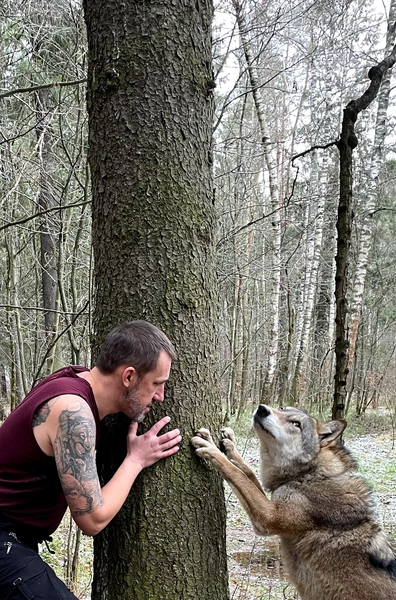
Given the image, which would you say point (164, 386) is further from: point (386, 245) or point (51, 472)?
point (386, 245)

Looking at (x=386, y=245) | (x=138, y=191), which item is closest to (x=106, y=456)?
(x=138, y=191)

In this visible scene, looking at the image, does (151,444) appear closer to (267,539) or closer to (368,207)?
(267,539)

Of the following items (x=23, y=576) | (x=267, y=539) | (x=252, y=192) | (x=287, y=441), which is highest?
(x=252, y=192)

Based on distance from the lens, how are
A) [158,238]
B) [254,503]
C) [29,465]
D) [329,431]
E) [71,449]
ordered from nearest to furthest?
[71,449] < [29,465] < [158,238] < [254,503] < [329,431]

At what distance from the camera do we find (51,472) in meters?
2.36

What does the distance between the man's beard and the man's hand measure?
0.06m

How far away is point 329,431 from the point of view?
3.61 m

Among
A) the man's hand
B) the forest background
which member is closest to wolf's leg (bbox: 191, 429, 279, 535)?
the man's hand

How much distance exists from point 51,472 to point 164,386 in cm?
67

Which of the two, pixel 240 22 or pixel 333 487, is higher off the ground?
pixel 240 22

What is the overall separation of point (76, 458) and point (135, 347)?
54 cm

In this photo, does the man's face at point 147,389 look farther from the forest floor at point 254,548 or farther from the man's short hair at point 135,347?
the forest floor at point 254,548

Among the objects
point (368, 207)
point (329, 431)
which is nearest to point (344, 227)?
point (329, 431)

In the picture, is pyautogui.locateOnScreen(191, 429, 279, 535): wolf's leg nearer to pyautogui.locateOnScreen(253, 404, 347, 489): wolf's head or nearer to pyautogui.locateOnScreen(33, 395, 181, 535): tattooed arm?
pyautogui.locateOnScreen(253, 404, 347, 489): wolf's head
